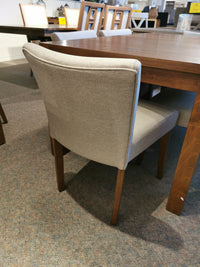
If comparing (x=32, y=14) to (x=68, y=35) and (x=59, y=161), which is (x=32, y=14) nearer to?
(x=68, y=35)

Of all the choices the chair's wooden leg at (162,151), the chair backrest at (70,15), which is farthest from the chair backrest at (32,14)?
the chair's wooden leg at (162,151)

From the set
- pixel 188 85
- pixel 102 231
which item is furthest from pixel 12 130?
pixel 188 85

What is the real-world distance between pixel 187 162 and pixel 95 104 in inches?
19.5

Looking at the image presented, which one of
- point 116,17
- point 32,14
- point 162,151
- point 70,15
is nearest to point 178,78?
point 162,151

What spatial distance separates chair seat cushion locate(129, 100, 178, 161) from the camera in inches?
30.0

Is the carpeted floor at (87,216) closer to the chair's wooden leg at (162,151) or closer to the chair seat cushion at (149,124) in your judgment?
the chair's wooden leg at (162,151)

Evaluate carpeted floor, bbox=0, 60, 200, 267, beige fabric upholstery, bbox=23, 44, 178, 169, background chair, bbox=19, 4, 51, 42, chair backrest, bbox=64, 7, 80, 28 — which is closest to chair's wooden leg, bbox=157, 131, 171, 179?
carpeted floor, bbox=0, 60, 200, 267

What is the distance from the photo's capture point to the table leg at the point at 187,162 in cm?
73

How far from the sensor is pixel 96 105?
23.0 inches

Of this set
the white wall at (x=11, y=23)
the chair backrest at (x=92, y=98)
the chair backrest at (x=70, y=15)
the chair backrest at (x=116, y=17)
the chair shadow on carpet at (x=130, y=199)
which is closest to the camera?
the chair backrest at (x=92, y=98)

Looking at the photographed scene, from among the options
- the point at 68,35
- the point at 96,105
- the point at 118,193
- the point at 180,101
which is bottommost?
the point at 118,193

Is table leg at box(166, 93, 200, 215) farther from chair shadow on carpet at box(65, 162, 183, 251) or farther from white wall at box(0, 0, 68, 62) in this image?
white wall at box(0, 0, 68, 62)

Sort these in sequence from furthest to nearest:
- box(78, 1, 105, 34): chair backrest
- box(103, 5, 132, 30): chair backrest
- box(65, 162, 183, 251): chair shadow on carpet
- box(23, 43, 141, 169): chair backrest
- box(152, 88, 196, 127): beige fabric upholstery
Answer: box(103, 5, 132, 30): chair backrest < box(78, 1, 105, 34): chair backrest < box(152, 88, 196, 127): beige fabric upholstery < box(65, 162, 183, 251): chair shadow on carpet < box(23, 43, 141, 169): chair backrest

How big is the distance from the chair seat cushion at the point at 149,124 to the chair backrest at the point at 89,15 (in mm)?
1740
